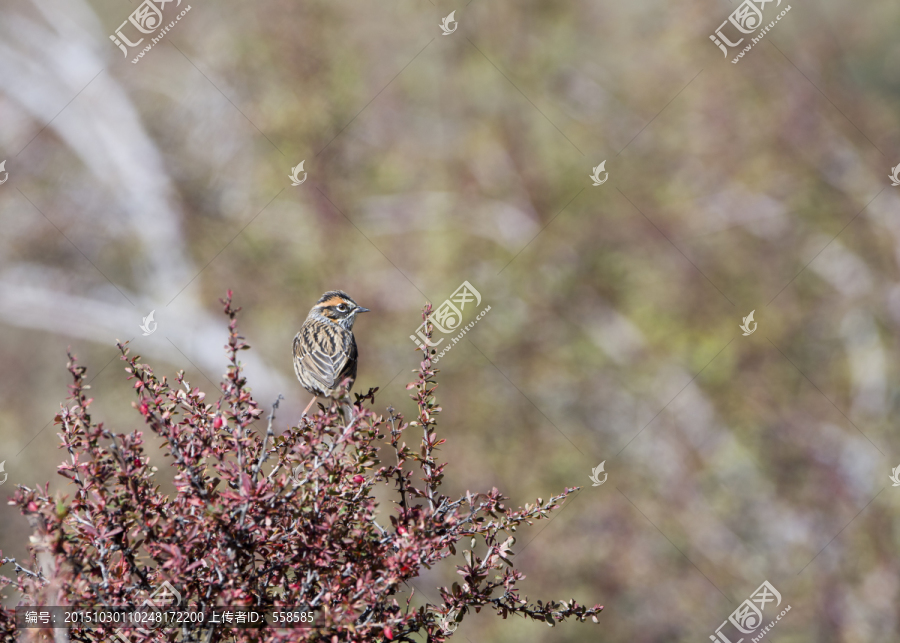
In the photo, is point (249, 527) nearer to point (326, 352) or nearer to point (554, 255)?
point (326, 352)

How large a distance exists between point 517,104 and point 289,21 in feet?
16.9

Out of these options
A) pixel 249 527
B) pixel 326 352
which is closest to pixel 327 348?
pixel 326 352

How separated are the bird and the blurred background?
5.70 m

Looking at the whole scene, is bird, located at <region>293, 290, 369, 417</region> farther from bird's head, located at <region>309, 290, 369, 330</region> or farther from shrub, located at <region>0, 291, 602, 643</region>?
shrub, located at <region>0, 291, 602, 643</region>

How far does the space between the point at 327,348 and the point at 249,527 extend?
242 centimetres

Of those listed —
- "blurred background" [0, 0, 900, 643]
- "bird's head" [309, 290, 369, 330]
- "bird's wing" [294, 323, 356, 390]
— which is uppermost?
"blurred background" [0, 0, 900, 643]

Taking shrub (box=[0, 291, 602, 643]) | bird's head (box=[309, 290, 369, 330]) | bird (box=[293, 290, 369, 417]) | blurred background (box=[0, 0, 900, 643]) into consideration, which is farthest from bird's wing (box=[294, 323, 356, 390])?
blurred background (box=[0, 0, 900, 643])

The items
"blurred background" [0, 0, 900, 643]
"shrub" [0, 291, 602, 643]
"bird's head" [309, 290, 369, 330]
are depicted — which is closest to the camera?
"shrub" [0, 291, 602, 643]

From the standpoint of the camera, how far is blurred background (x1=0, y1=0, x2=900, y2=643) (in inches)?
427

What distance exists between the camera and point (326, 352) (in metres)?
4.94

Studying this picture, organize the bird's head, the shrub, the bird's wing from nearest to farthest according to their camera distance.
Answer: the shrub < the bird's wing < the bird's head

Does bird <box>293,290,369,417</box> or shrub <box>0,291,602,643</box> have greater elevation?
bird <box>293,290,369,417</box>

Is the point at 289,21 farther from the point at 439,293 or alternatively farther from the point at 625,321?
the point at 625,321

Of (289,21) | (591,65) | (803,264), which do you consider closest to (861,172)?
(803,264)
